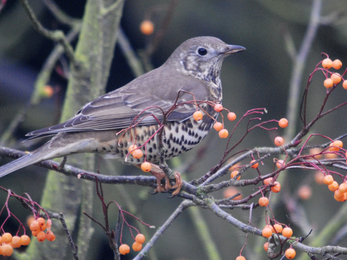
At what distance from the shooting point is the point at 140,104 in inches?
122

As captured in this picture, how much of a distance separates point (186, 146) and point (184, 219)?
7.62 feet

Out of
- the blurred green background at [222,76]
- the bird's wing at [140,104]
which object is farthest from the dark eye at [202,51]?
the blurred green background at [222,76]

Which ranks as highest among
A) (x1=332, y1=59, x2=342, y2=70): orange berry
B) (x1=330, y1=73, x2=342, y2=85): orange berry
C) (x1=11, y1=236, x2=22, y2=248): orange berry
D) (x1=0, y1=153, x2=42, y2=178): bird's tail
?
(x1=332, y1=59, x2=342, y2=70): orange berry

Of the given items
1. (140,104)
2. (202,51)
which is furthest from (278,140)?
(202,51)

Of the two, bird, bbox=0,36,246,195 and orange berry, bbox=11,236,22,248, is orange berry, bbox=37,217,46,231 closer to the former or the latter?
orange berry, bbox=11,236,22,248

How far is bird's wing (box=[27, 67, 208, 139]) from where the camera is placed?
2.90m

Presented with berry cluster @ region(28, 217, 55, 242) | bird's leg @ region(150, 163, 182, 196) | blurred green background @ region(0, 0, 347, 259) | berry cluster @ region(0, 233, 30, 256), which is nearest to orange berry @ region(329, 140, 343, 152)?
bird's leg @ region(150, 163, 182, 196)

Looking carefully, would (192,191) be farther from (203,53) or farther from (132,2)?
(132,2)

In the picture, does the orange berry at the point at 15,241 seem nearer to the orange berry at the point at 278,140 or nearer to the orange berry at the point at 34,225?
the orange berry at the point at 34,225

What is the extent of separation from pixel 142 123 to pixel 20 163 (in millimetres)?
785

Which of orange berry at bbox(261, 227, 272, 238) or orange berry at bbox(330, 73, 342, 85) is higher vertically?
orange berry at bbox(330, 73, 342, 85)

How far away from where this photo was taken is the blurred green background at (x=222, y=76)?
14.9 ft

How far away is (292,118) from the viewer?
11.5 ft

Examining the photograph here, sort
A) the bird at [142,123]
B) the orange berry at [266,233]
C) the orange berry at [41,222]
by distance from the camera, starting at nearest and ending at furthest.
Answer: the orange berry at [266,233], the orange berry at [41,222], the bird at [142,123]
